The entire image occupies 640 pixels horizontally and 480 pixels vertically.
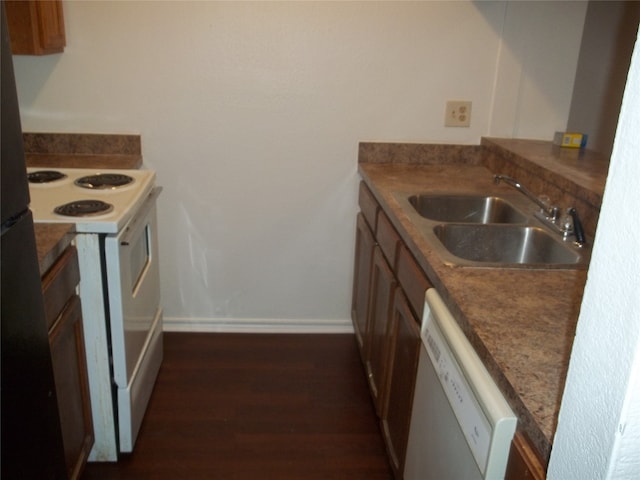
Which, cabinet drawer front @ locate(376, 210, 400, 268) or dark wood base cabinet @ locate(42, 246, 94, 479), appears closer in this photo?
dark wood base cabinet @ locate(42, 246, 94, 479)

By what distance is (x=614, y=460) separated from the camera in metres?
0.55

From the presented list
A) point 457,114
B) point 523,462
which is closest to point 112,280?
point 523,462

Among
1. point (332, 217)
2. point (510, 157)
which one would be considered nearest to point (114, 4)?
point (332, 217)

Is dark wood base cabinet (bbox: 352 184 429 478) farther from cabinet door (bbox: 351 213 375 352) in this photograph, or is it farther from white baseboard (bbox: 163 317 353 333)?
white baseboard (bbox: 163 317 353 333)

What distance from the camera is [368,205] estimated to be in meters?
2.37

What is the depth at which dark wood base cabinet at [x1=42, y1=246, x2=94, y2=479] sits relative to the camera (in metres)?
1.46

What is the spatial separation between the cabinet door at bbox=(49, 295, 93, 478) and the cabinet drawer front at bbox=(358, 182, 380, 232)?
1126 millimetres

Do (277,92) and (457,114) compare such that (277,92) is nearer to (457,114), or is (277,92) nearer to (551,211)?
(457,114)

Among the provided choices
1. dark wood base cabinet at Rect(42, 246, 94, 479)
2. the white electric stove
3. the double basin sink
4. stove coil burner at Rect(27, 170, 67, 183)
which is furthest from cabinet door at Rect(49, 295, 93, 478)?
the double basin sink

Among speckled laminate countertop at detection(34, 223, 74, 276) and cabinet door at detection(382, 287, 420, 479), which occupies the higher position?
speckled laminate countertop at detection(34, 223, 74, 276)

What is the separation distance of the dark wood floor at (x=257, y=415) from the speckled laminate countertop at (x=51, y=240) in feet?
2.80

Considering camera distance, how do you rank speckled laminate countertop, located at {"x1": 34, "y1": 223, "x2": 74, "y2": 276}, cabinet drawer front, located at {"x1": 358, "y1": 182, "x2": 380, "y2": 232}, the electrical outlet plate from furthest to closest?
the electrical outlet plate
cabinet drawer front, located at {"x1": 358, "y1": 182, "x2": 380, "y2": 232}
speckled laminate countertop, located at {"x1": 34, "y1": 223, "x2": 74, "y2": 276}

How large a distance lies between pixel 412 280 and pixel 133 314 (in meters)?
1.00

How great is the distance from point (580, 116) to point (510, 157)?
92 centimetres
